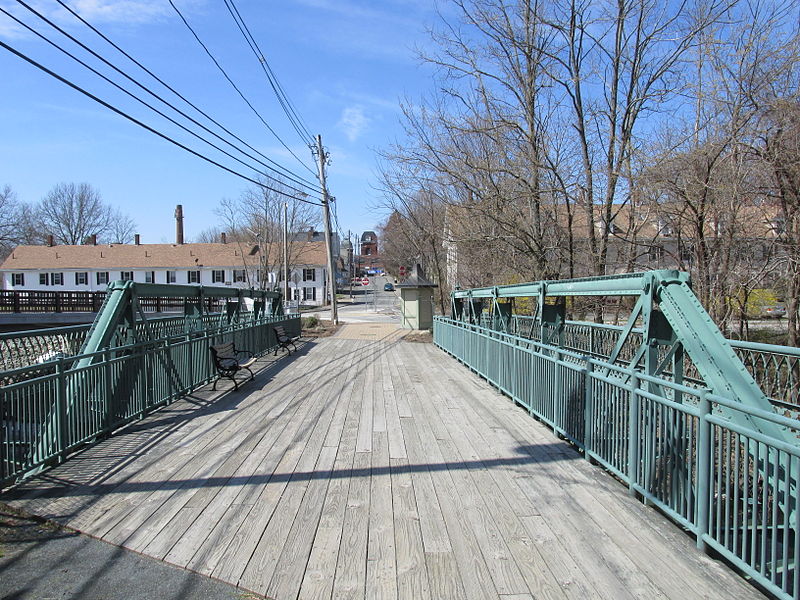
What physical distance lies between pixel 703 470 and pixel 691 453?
23 cm

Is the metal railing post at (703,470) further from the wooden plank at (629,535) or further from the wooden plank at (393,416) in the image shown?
the wooden plank at (393,416)

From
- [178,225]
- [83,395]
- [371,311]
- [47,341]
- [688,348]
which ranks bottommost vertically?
[371,311]

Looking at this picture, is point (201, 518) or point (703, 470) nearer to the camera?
point (703, 470)

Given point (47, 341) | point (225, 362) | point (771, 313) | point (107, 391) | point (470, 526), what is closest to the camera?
point (470, 526)

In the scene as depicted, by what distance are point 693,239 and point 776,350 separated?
7.61 metres

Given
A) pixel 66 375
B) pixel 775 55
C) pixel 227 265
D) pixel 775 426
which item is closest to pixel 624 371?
pixel 775 426

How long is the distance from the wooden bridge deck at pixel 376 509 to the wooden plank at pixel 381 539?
0.04 feet

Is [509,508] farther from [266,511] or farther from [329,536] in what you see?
[266,511]

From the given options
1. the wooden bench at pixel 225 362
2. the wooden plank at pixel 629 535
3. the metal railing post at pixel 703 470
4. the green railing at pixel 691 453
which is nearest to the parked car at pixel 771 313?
the green railing at pixel 691 453

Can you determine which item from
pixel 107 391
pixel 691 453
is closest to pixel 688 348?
pixel 691 453

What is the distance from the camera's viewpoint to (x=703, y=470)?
3.58 metres

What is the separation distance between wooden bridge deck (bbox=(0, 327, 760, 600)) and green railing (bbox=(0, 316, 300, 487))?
0.24 metres

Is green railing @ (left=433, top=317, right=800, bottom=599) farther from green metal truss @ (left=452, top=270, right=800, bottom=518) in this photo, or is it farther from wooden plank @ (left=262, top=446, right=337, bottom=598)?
wooden plank @ (left=262, top=446, right=337, bottom=598)

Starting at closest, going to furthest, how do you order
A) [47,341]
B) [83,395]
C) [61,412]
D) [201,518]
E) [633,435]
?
1. [201,518]
2. [633,435]
3. [61,412]
4. [83,395]
5. [47,341]
